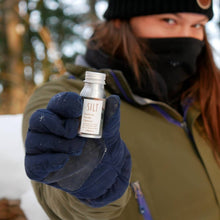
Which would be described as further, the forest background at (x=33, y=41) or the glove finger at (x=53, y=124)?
the forest background at (x=33, y=41)

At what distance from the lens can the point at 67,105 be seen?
819 millimetres

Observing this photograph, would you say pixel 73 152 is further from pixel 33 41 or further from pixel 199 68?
pixel 33 41

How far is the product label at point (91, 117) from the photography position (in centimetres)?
86

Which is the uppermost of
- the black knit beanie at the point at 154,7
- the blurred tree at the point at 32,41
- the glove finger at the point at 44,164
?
the black knit beanie at the point at 154,7

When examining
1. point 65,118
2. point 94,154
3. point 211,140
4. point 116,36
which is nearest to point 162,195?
point 211,140

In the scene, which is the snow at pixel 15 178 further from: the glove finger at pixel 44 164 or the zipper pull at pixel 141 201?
the glove finger at pixel 44 164

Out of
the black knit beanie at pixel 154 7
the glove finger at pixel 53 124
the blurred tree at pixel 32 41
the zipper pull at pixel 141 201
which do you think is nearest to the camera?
the glove finger at pixel 53 124

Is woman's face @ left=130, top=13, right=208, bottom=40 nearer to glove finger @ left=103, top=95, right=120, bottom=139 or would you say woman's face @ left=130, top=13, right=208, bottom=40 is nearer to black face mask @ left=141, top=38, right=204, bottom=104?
black face mask @ left=141, top=38, right=204, bottom=104

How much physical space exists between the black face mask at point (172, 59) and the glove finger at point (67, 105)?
0.99 meters

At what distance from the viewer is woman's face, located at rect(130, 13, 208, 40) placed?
71.2 inches

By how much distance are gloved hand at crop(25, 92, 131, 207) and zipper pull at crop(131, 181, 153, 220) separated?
0.37 m

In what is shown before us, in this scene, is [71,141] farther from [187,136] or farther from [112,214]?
[187,136]

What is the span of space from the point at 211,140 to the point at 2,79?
725cm

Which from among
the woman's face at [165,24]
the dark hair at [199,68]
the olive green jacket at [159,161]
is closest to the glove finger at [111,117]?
the olive green jacket at [159,161]
